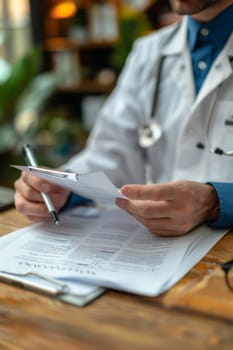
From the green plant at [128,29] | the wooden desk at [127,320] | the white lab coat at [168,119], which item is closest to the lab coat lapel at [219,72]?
the white lab coat at [168,119]

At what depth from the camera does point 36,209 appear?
3.29 feet

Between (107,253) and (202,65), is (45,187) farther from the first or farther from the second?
(202,65)

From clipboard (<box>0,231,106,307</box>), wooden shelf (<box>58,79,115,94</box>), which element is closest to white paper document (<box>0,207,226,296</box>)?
clipboard (<box>0,231,106,307</box>)

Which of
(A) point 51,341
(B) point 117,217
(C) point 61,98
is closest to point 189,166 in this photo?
(B) point 117,217

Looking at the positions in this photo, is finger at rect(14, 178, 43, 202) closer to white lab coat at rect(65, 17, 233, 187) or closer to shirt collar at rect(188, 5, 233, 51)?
white lab coat at rect(65, 17, 233, 187)

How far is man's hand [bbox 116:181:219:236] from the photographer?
81 centimetres

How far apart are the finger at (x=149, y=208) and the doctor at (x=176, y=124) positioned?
0.05 feet

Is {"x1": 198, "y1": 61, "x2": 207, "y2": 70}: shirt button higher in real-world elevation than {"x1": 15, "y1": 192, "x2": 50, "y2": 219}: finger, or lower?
higher

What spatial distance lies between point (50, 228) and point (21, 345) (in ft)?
1.29

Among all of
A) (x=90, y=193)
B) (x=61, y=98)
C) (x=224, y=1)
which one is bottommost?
(x=61, y=98)

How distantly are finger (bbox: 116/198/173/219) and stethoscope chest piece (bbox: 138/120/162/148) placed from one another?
0.46m

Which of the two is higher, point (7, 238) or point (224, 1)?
point (224, 1)

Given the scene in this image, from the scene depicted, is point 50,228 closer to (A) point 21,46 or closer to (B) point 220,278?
(B) point 220,278

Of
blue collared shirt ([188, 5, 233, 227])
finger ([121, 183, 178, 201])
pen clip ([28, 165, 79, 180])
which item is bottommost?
finger ([121, 183, 178, 201])
